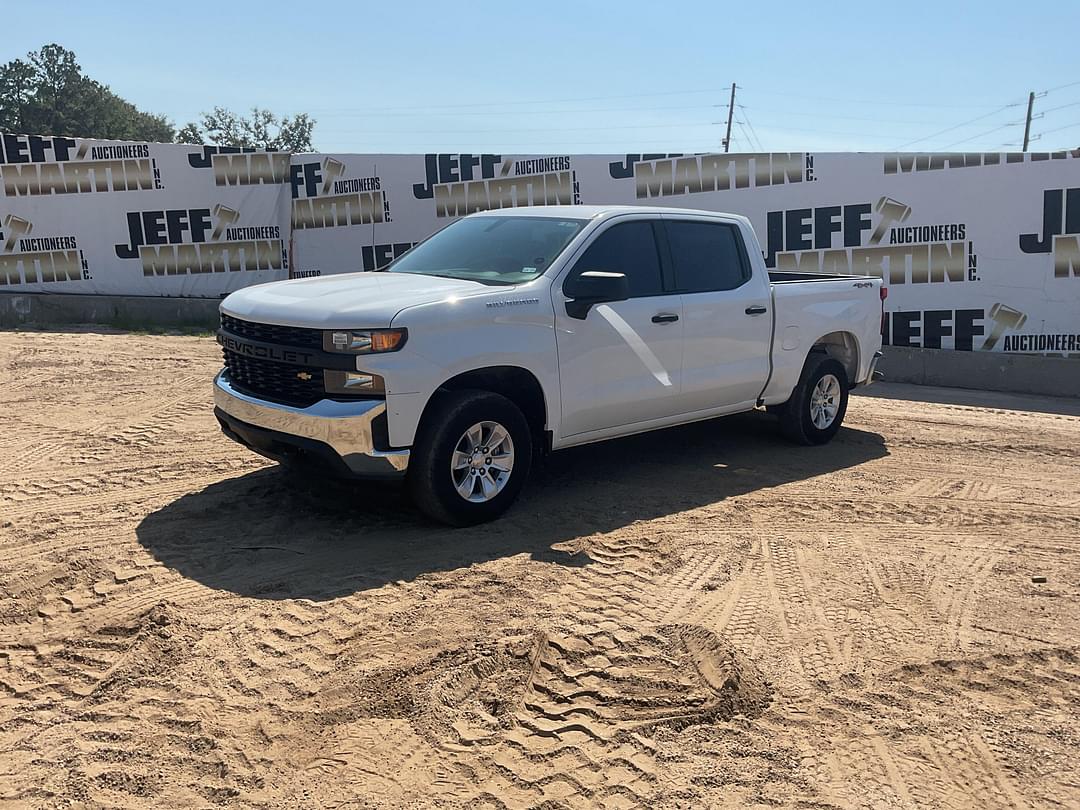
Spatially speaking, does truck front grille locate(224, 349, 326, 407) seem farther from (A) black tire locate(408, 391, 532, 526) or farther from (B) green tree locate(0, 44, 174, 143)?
(B) green tree locate(0, 44, 174, 143)

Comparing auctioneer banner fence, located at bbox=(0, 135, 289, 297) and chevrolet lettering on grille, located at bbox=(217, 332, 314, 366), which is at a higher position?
auctioneer banner fence, located at bbox=(0, 135, 289, 297)

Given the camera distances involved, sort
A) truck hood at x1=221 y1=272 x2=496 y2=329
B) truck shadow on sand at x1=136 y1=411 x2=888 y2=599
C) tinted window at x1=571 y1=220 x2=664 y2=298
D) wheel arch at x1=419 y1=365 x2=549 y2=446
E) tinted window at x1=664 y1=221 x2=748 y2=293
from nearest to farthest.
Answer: truck shadow on sand at x1=136 y1=411 x2=888 y2=599 → truck hood at x1=221 y1=272 x2=496 y2=329 → wheel arch at x1=419 y1=365 x2=549 y2=446 → tinted window at x1=571 y1=220 x2=664 y2=298 → tinted window at x1=664 y1=221 x2=748 y2=293

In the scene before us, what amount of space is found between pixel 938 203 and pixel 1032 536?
8042 millimetres

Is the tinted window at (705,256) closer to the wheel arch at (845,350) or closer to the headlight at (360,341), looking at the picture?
the wheel arch at (845,350)

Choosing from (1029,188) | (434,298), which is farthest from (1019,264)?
(434,298)

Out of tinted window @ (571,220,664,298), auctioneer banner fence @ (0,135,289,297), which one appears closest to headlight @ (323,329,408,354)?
tinted window @ (571,220,664,298)

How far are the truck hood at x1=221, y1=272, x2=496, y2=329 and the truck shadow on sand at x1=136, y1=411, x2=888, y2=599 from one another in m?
1.02

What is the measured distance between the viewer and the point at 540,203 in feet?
49.4

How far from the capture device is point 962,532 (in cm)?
601

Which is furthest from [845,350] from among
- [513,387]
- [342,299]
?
[342,299]

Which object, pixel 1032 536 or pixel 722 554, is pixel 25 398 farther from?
pixel 1032 536

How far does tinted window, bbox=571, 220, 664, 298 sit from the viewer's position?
625cm

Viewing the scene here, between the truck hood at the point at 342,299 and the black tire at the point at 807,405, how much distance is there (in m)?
3.37

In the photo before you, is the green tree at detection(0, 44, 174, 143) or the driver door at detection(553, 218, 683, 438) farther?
the green tree at detection(0, 44, 174, 143)
